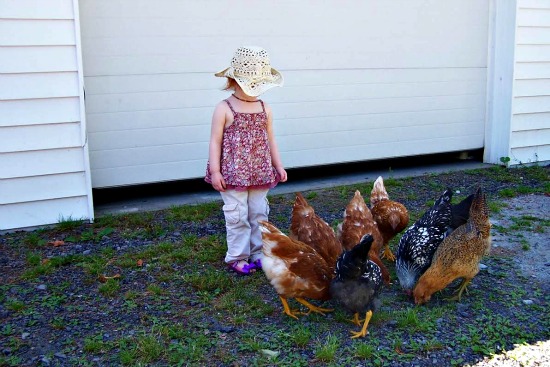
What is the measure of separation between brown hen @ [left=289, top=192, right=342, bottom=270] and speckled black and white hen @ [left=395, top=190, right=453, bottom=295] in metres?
0.47

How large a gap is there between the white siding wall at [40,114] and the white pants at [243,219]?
1833 mm

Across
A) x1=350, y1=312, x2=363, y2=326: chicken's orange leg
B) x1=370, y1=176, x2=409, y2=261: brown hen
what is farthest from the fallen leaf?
x1=370, y1=176, x2=409, y2=261: brown hen

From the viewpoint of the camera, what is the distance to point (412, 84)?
26.8ft

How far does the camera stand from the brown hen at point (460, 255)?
4.14 meters

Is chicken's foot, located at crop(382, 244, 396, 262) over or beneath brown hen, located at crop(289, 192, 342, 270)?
beneath

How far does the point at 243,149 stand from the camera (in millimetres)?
4625

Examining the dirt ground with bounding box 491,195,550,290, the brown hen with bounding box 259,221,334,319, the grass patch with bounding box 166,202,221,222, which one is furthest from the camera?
the grass patch with bounding box 166,202,221,222

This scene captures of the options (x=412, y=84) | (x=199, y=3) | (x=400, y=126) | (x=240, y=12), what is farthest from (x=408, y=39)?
(x=199, y=3)

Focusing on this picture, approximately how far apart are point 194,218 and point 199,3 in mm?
2346

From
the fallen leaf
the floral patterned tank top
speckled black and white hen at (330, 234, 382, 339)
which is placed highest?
the floral patterned tank top

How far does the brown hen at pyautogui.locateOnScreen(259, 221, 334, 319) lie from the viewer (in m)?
3.93

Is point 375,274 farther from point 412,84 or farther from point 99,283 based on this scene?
point 412,84

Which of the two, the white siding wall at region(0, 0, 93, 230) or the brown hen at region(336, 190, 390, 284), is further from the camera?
the white siding wall at region(0, 0, 93, 230)

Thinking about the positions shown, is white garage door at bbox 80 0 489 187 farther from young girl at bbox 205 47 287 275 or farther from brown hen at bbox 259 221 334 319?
brown hen at bbox 259 221 334 319
